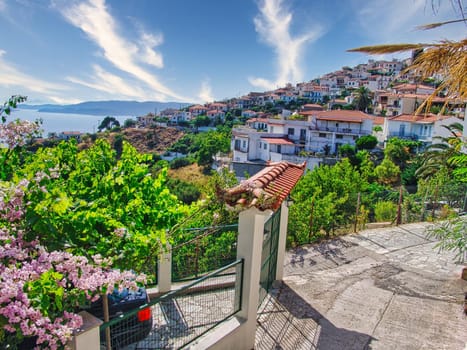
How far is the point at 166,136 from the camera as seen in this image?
99.3m

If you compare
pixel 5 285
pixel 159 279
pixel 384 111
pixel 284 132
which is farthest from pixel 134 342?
pixel 384 111

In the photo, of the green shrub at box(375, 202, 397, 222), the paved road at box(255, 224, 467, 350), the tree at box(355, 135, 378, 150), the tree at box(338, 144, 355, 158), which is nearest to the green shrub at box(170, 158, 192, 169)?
the tree at box(338, 144, 355, 158)

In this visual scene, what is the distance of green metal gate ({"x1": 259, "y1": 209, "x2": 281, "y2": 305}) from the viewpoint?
202 inches

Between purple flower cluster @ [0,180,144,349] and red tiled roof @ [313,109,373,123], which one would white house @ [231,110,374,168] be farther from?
purple flower cluster @ [0,180,144,349]

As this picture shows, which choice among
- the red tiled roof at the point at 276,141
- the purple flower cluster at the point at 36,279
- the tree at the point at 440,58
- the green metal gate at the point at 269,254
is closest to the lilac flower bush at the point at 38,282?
the purple flower cluster at the point at 36,279

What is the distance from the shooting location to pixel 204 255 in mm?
6730

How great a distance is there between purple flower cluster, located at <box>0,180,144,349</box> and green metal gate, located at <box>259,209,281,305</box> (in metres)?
2.88

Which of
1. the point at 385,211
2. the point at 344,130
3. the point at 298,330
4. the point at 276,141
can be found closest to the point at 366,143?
the point at 344,130

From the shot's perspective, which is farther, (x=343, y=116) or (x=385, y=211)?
(x=343, y=116)

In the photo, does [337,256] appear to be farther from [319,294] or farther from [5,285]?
[5,285]

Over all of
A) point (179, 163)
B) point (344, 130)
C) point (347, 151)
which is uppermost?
point (344, 130)

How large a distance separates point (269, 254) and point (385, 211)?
8.26 metres

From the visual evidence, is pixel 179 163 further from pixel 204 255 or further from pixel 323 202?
pixel 204 255

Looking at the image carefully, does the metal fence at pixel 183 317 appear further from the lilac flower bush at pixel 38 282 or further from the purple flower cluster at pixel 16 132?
the purple flower cluster at pixel 16 132
